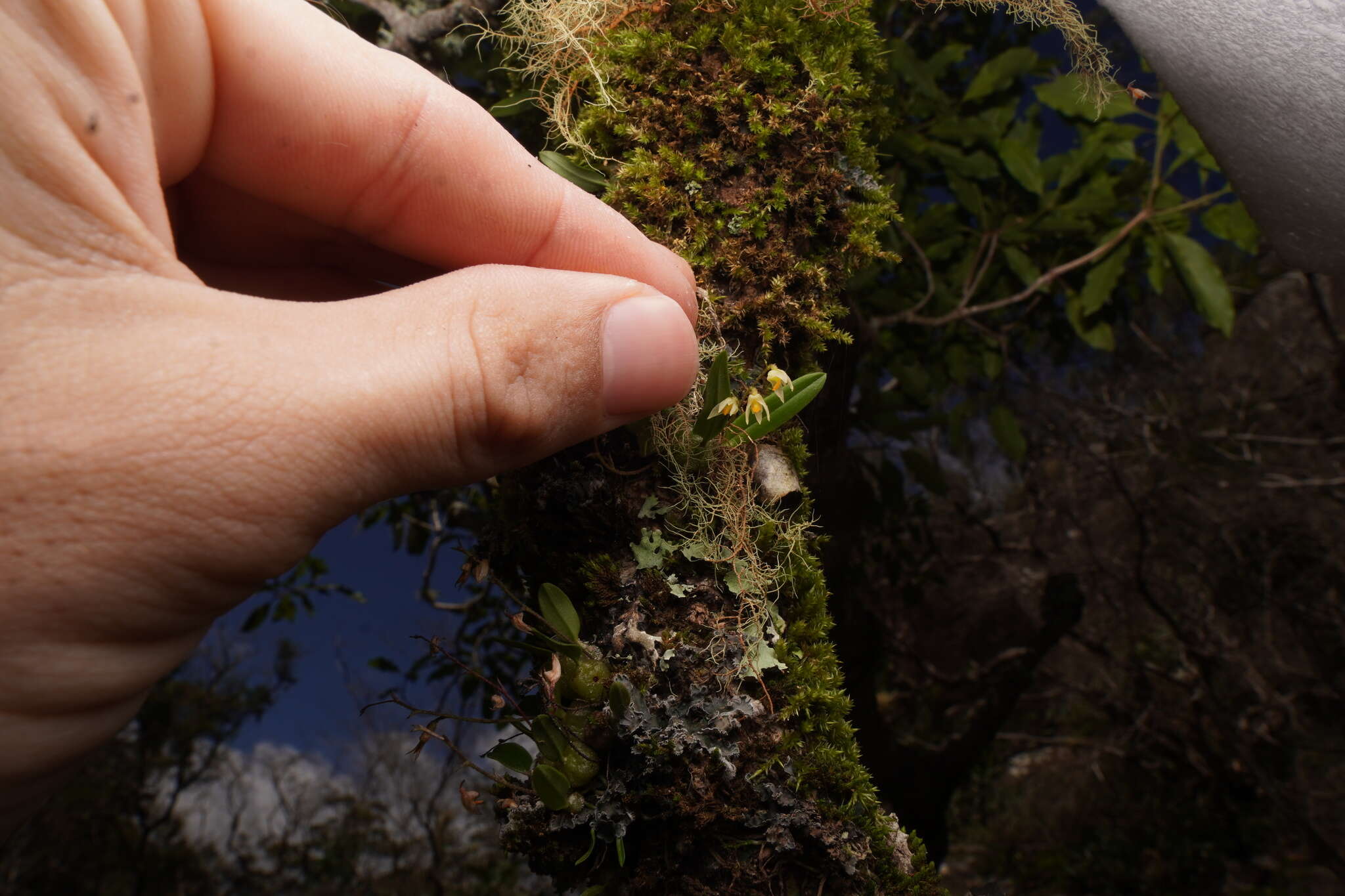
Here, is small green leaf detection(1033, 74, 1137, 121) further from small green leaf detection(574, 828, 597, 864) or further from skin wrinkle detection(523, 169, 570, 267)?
small green leaf detection(574, 828, 597, 864)

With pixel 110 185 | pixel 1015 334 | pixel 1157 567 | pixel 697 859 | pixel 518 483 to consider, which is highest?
pixel 110 185

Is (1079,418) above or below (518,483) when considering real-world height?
below

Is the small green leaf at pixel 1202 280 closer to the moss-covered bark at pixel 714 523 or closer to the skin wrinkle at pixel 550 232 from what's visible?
the moss-covered bark at pixel 714 523

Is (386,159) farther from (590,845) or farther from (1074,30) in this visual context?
(1074,30)

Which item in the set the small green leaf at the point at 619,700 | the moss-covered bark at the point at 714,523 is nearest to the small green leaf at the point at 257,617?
the moss-covered bark at the point at 714,523

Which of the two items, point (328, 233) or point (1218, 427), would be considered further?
point (1218, 427)

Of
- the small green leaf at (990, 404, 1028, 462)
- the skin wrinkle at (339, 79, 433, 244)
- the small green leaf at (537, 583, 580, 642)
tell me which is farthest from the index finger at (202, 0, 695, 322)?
the small green leaf at (990, 404, 1028, 462)

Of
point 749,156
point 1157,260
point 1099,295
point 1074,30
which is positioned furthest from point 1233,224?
point 749,156

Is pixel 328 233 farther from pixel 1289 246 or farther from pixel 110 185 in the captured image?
pixel 1289 246

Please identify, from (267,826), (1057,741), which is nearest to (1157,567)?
(1057,741)
